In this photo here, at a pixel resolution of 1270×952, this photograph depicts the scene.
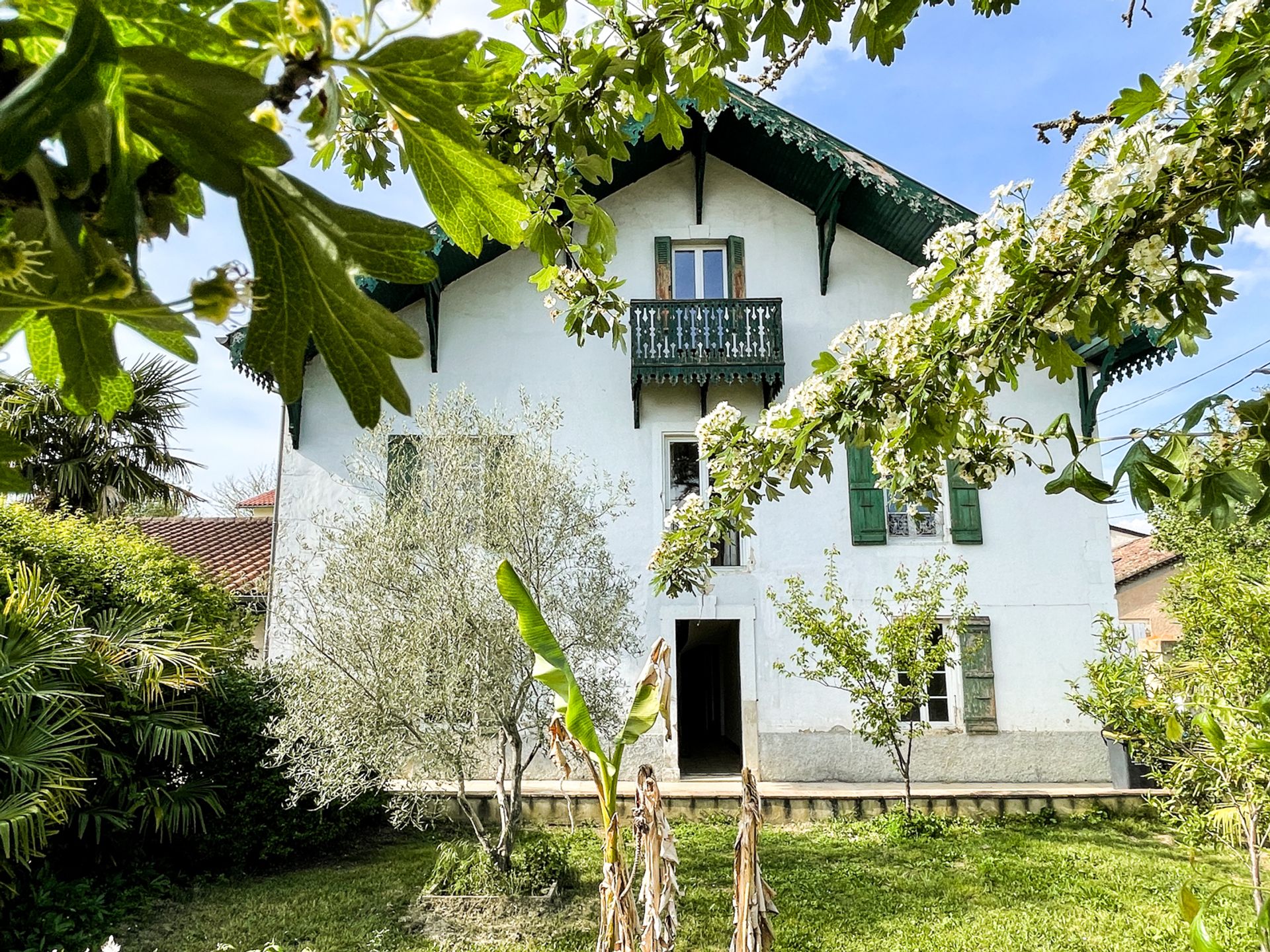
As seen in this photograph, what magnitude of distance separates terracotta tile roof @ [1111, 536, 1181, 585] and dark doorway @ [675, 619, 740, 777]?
7631 mm

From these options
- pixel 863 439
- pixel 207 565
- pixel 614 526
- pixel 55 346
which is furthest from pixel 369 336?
pixel 207 565

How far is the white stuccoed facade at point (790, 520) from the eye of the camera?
10141 mm

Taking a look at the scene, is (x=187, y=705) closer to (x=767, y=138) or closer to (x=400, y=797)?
(x=400, y=797)

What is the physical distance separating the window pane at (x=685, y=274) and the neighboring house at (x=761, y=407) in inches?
0.9

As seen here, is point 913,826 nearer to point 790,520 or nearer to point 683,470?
point 790,520

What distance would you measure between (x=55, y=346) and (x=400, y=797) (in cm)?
768

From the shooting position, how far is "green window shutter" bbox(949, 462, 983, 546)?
34.3ft

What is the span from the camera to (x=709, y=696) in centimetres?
1808

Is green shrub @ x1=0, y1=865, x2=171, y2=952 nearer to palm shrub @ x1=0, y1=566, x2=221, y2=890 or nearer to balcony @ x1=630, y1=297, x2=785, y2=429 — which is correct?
palm shrub @ x1=0, y1=566, x2=221, y2=890

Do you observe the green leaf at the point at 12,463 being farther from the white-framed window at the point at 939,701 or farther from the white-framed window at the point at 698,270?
the white-framed window at the point at 698,270

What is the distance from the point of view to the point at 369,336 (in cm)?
39

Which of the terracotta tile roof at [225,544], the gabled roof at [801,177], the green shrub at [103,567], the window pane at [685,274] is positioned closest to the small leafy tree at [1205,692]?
the gabled roof at [801,177]

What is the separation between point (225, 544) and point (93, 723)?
7.03m

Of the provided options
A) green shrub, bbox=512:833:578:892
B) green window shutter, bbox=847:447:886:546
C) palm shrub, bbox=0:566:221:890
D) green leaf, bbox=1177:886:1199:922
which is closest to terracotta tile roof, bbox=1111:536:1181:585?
green window shutter, bbox=847:447:886:546
